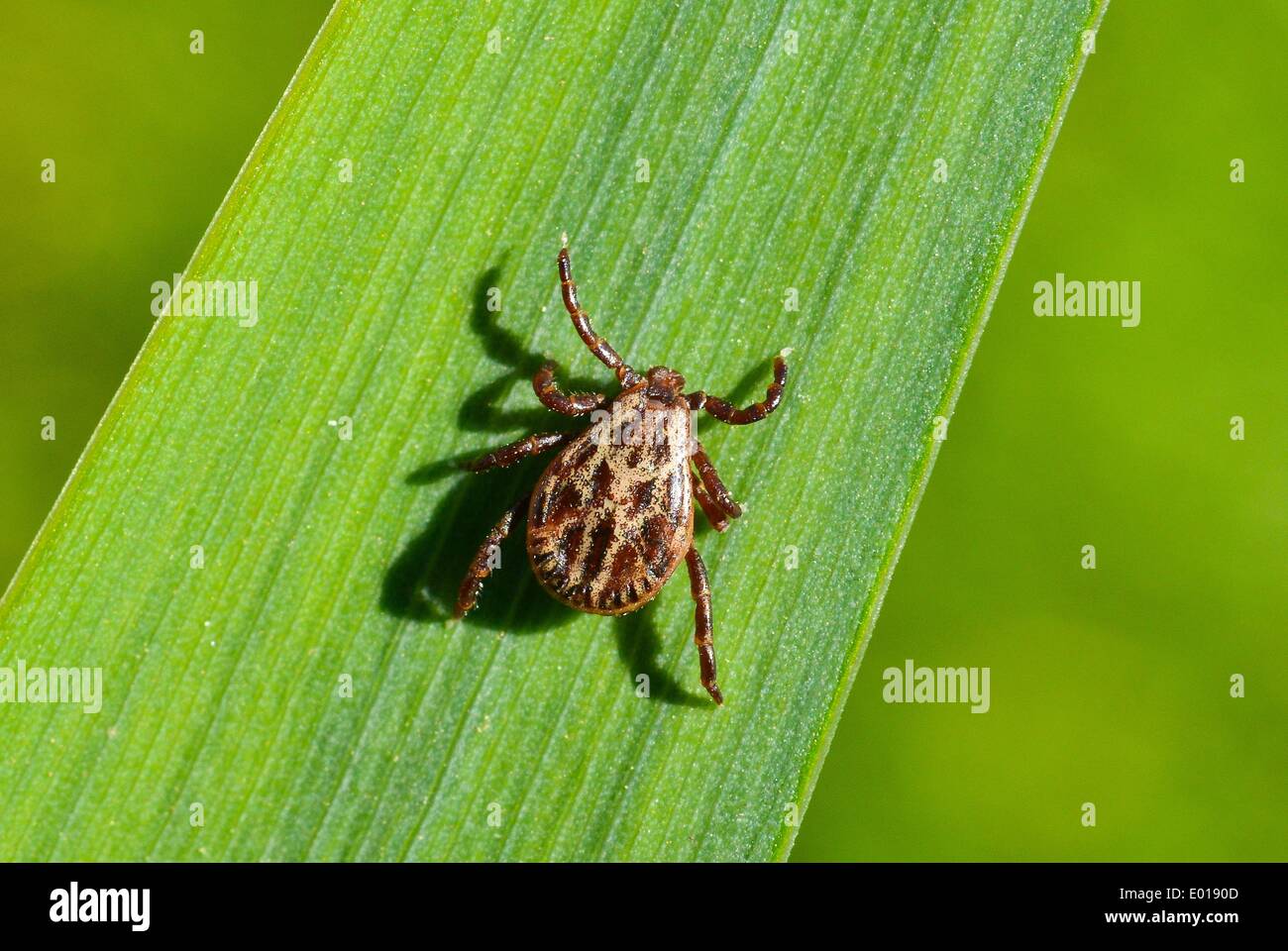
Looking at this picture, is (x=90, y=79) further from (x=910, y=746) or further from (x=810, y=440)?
(x=910, y=746)

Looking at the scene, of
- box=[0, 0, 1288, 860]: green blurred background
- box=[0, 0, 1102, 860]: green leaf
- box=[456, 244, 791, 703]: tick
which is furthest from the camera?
box=[0, 0, 1288, 860]: green blurred background

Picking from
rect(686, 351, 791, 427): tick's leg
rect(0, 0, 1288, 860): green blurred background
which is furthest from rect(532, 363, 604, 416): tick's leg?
rect(0, 0, 1288, 860): green blurred background

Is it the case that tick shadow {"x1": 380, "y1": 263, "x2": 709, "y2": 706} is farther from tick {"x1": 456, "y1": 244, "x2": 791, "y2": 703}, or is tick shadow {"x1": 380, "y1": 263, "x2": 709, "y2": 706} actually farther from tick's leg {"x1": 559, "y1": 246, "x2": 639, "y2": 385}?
tick's leg {"x1": 559, "y1": 246, "x2": 639, "y2": 385}

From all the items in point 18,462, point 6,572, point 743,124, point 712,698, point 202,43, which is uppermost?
point 743,124

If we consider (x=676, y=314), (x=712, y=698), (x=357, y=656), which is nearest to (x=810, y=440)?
(x=676, y=314)

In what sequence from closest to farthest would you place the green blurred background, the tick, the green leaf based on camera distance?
the green leaf
the tick
the green blurred background

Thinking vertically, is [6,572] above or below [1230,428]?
below
